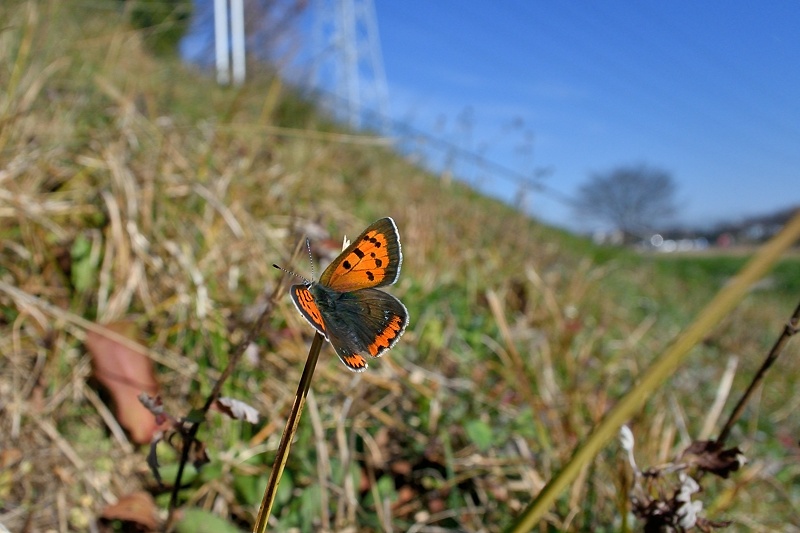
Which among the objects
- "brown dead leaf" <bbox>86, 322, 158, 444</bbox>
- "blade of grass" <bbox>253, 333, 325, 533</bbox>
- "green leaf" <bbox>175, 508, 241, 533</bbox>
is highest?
"blade of grass" <bbox>253, 333, 325, 533</bbox>

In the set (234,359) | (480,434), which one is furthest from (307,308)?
(480,434)

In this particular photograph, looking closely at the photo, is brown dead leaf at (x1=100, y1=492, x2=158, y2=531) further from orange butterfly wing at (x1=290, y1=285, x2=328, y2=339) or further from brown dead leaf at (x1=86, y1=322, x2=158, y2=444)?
orange butterfly wing at (x1=290, y1=285, x2=328, y2=339)

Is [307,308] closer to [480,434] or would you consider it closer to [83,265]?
[480,434]

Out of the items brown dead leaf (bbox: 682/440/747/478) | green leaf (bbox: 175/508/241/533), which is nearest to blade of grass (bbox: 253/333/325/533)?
brown dead leaf (bbox: 682/440/747/478)

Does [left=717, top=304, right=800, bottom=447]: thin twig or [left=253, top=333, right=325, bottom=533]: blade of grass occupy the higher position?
[left=717, top=304, right=800, bottom=447]: thin twig

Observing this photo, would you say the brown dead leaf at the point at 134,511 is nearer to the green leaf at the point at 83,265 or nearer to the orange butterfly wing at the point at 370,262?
the green leaf at the point at 83,265

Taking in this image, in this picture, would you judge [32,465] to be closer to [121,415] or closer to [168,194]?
[121,415]
